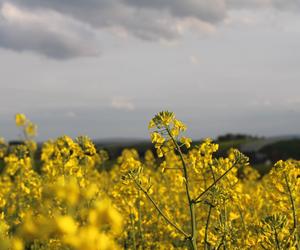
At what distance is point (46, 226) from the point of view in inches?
62.3

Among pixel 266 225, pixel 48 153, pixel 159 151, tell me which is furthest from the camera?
pixel 48 153

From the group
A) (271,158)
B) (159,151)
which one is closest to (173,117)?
(159,151)

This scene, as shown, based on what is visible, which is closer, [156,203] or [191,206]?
[191,206]

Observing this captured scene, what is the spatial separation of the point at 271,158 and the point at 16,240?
5849 centimetres

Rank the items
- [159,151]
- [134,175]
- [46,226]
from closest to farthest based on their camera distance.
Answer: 1. [46,226]
2. [134,175]
3. [159,151]

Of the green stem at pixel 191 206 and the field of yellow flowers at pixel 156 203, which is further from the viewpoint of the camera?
the green stem at pixel 191 206

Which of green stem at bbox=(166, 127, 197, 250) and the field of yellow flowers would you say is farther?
green stem at bbox=(166, 127, 197, 250)

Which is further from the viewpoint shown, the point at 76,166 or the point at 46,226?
the point at 76,166

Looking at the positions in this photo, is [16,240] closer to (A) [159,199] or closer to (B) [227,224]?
(B) [227,224]

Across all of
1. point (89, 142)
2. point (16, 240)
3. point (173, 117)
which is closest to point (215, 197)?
point (173, 117)

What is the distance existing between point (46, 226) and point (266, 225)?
Result: 391cm

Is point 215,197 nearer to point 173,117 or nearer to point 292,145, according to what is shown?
point 173,117

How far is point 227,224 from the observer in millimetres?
6148

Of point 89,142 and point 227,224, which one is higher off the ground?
point 89,142
